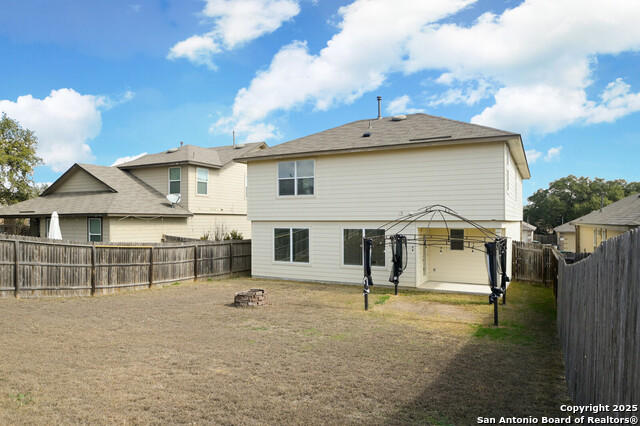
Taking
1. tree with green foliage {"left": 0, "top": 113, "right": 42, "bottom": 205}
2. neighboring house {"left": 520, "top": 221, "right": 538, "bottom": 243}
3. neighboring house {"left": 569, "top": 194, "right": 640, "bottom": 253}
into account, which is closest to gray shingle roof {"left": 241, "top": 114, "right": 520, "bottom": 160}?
neighboring house {"left": 569, "top": 194, "right": 640, "bottom": 253}

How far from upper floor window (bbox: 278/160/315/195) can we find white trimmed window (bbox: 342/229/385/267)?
239 centimetres

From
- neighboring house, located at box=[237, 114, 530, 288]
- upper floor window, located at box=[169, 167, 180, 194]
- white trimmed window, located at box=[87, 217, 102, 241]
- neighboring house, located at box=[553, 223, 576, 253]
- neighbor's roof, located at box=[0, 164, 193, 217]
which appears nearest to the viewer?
neighboring house, located at box=[237, 114, 530, 288]

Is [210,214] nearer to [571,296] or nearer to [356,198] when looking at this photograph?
[356,198]

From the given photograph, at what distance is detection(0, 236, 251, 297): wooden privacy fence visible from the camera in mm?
11398

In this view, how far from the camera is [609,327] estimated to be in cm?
325

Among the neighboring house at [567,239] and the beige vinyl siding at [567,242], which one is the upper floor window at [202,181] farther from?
the beige vinyl siding at [567,242]

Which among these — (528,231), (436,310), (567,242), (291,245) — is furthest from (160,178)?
(528,231)

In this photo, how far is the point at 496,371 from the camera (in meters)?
5.96

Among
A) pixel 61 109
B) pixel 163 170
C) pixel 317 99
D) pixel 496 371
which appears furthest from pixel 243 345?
pixel 61 109

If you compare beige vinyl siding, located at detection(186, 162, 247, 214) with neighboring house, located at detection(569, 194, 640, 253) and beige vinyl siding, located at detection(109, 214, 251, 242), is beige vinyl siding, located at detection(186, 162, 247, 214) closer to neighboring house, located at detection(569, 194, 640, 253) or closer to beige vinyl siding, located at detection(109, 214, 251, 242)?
beige vinyl siding, located at detection(109, 214, 251, 242)

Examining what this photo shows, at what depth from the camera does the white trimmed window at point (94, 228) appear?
59.7 feet

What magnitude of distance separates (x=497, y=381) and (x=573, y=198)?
71195 mm

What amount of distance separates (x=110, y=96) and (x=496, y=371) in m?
23.3

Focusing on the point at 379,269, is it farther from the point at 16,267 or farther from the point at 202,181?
the point at 202,181
